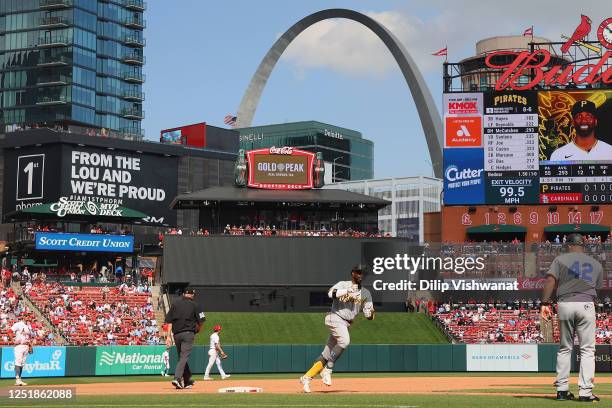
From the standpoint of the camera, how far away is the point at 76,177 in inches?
2640

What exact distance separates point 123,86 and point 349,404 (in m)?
128

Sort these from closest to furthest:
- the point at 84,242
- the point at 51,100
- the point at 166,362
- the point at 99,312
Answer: the point at 166,362, the point at 99,312, the point at 84,242, the point at 51,100

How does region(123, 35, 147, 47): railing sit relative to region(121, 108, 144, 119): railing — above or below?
→ above

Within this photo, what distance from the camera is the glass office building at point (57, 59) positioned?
4938 inches

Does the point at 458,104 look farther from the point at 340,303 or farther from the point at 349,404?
the point at 349,404

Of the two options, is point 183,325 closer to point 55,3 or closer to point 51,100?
point 55,3

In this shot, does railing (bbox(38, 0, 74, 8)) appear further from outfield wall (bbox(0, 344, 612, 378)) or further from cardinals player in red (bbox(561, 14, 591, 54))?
outfield wall (bbox(0, 344, 612, 378))

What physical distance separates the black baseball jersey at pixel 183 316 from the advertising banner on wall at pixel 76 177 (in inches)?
1849

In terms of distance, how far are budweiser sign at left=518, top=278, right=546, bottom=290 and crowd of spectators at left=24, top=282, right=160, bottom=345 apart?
19.9 m

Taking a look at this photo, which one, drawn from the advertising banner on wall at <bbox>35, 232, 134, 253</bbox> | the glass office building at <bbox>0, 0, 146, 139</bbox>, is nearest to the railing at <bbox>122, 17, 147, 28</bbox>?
the glass office building at <bbox>0, 0, 146, 139</bbox>

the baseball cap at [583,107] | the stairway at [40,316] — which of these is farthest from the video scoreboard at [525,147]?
the stairway at [40,316]

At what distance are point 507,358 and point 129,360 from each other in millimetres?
14882

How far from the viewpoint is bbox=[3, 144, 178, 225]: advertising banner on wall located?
66438 millimetres

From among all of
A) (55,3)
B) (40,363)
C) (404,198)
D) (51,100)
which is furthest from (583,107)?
(404,198)
